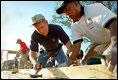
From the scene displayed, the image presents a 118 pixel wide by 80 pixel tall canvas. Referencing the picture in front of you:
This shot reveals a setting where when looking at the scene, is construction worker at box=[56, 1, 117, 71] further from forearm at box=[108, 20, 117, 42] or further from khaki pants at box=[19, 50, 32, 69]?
khaki pants at box=[19, 50, 32, 69]

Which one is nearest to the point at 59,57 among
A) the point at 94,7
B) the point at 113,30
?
the point at 94,7

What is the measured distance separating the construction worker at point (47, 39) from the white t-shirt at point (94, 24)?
1188 millimetres

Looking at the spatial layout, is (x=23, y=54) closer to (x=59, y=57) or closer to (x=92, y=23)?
(x=59, y=57)

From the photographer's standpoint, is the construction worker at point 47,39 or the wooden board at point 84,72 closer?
the wooden board at point 84,72

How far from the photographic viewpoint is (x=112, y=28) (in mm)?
2211

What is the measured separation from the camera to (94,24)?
2.84 m

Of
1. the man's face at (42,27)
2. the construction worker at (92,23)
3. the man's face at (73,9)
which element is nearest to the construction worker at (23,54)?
the man's face at (42,27)

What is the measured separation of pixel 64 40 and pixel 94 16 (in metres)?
1.86

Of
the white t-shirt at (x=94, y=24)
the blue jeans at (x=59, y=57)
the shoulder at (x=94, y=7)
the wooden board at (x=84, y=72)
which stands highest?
the shoulder at (x=94, y=7)

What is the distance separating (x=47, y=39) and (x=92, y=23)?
1.94 metres

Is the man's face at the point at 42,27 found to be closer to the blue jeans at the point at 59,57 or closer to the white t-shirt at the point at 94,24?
the blue jeans at the point at 59,57

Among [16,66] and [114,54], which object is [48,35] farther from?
[16,66]

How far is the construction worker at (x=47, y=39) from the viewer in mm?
4344

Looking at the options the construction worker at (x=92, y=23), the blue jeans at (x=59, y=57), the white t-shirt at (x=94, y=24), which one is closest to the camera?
the construction worker at (x=92, y=23)
